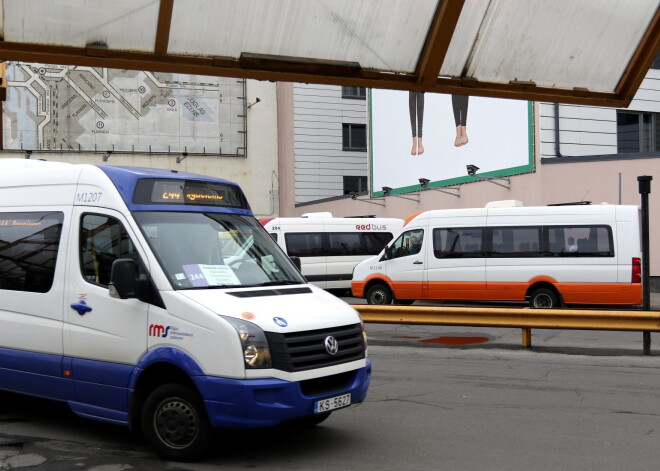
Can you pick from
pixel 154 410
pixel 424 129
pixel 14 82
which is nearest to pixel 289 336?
pixel 154 410

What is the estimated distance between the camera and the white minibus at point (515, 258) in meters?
18.6

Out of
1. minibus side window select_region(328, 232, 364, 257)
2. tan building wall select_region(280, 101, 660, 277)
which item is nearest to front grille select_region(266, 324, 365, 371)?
minibus side window select_region(328, 232, 364, 257)

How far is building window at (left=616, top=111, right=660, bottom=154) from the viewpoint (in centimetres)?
2777

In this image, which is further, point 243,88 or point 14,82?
point 243,88

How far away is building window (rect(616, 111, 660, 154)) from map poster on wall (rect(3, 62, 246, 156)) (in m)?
23.6

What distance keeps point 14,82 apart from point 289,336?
39.3 meters

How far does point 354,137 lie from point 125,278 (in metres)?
39.6

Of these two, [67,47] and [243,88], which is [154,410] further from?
[243,88]

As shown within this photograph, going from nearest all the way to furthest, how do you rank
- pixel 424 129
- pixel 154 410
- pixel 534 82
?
pixel 534 82
pixel 154 410
pixel 424 129

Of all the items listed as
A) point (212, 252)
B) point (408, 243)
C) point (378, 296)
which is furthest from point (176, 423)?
point (378, 296)

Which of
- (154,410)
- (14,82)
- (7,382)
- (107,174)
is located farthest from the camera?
(14,82)

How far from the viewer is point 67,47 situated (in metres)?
4.28

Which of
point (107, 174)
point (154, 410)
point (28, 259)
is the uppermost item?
point (107, 174)

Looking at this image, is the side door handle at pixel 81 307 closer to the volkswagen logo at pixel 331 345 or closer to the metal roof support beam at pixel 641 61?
the volkswagen logo at pixel 331 345
